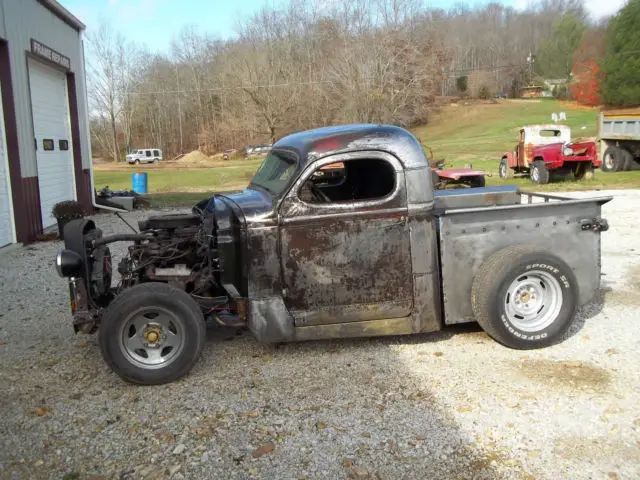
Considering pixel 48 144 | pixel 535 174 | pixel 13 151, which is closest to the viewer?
pixel 13 151

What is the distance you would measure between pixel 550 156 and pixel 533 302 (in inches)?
599

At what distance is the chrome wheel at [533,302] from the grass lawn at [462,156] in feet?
43.4

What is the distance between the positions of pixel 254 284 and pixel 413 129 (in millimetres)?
65943

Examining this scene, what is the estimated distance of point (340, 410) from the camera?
4137 millimetres

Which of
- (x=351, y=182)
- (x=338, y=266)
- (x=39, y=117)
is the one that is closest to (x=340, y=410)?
(x=338, y=266)

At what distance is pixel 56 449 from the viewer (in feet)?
12.4

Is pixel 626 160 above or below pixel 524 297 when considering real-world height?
above

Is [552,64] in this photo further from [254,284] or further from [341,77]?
[254,284]

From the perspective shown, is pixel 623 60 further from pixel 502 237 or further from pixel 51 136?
pixel 502 237

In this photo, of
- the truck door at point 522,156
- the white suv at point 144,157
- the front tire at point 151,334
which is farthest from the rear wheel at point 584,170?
the white suv at point 144,157

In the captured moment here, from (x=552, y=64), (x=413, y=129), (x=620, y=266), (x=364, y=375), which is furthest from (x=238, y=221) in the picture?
(x=552, y=64)

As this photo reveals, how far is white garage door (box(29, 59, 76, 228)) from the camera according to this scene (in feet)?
42.0

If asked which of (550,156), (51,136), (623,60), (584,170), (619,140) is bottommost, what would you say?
(584,170)

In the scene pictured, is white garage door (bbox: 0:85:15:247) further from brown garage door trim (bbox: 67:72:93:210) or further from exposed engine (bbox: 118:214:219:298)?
exposed engine (bbox: 118:214:219:298)
